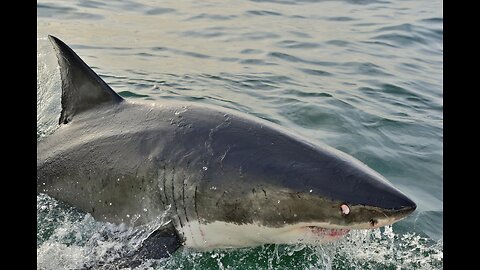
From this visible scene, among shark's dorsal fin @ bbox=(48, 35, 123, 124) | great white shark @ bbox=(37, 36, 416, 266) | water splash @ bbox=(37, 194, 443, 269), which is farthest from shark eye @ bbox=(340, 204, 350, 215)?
shark's dorsal fin @ bbox=(48, 35, 123, 124)

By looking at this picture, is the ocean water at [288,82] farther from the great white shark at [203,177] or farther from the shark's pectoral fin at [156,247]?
the great white shark at [203,177]

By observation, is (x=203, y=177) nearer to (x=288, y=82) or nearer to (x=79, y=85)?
(x=79, y=85)

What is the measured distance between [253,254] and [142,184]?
0.82 metres

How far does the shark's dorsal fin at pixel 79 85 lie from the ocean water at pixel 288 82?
687mm

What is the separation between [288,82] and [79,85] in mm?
4478

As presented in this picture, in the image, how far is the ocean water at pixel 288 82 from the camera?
12.5 ft

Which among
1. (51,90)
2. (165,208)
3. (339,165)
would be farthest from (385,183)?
(51,90)

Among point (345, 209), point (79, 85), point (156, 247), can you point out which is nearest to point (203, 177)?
point (156, 247)

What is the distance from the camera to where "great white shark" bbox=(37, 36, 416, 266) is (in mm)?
3018

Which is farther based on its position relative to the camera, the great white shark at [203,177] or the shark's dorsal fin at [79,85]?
the shark's dorsal fin at [79,85]

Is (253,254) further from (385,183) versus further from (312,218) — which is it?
(385,183)

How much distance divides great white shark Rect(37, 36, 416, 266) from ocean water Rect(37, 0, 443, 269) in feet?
0.60

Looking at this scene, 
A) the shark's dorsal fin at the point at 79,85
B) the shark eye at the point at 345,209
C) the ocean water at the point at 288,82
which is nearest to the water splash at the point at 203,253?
the ocean water at the point at 288,82

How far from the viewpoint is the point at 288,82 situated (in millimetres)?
8125
